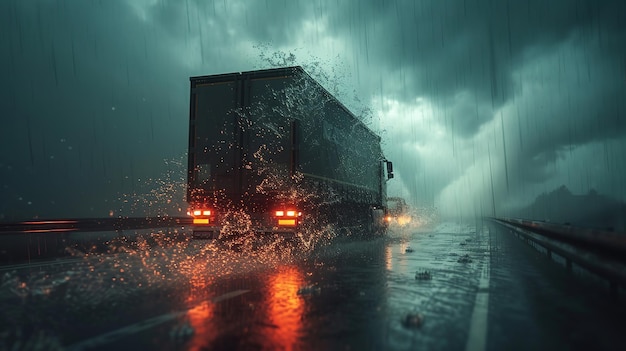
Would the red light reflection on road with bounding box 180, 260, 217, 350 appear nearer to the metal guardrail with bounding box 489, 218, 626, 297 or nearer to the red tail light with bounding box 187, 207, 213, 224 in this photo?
the red tail light with bounding box 187, 207, 213, 224

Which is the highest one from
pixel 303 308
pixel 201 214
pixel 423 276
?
pixel 201 214

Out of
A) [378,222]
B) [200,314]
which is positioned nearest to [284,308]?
[200,314]

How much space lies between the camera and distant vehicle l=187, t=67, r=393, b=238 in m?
11.7

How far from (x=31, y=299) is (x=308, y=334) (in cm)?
406

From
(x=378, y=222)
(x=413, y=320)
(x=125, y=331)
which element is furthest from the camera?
(x=378, y=222)

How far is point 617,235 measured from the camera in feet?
17.9

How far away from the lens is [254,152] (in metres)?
11.8

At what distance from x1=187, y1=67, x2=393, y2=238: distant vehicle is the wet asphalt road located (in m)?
2.52

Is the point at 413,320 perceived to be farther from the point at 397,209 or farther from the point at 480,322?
the point at 397,209

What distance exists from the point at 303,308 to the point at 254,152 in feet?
22.9

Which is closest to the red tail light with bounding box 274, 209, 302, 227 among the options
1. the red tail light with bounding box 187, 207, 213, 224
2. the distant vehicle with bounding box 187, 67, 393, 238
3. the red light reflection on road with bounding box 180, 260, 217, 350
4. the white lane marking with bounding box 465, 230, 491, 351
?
the distant vehicle with bounding box 187, 67, 393, 238

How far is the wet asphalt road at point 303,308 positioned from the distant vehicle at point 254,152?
2.52 m

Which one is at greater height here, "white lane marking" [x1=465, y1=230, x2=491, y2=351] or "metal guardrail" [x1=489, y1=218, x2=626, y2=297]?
"metal guardrail" [x1=489, y1=218, x2=626, y2=297]

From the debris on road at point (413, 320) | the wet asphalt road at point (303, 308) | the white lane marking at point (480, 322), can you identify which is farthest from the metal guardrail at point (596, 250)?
the debris on road at point (413, 320)
